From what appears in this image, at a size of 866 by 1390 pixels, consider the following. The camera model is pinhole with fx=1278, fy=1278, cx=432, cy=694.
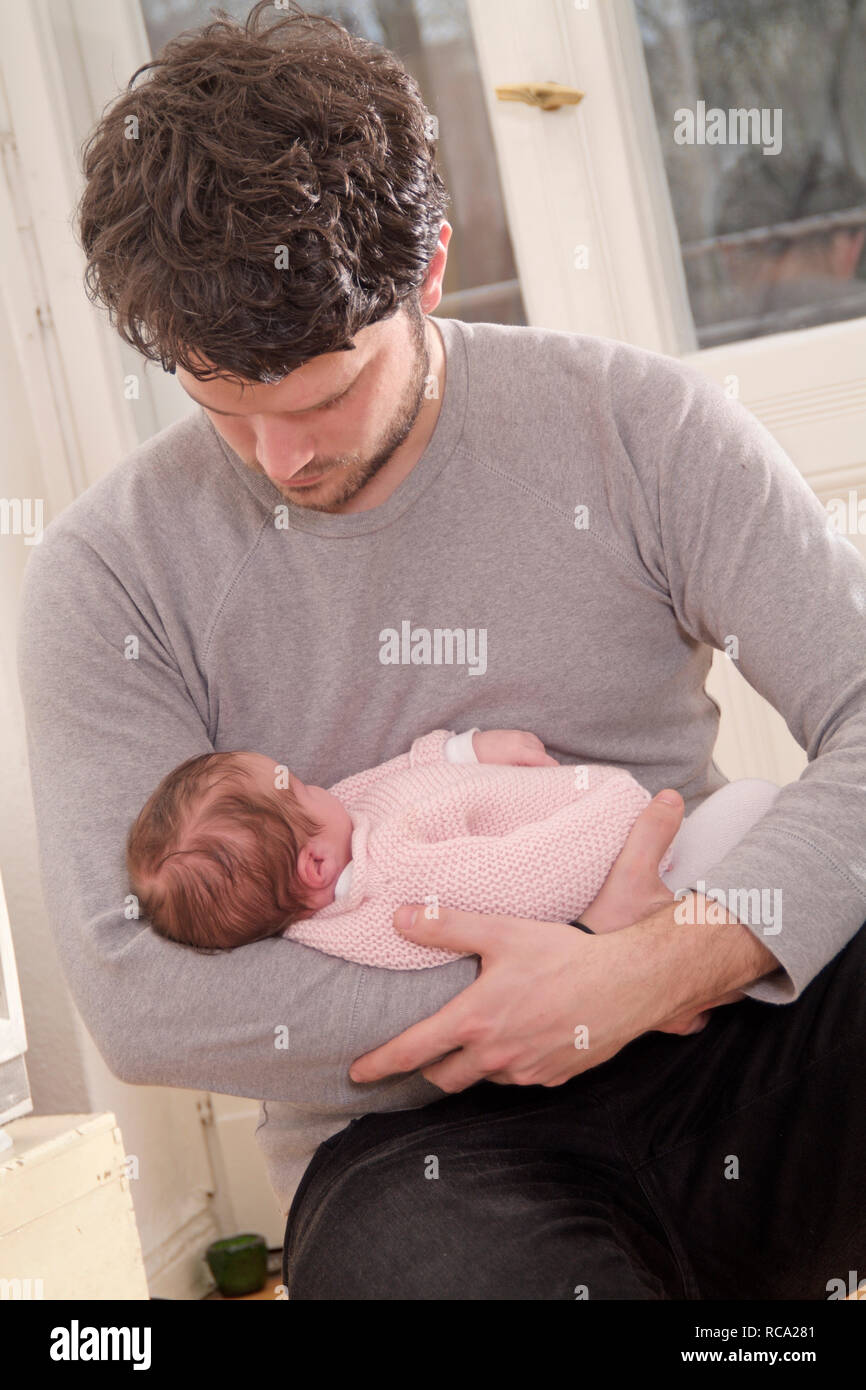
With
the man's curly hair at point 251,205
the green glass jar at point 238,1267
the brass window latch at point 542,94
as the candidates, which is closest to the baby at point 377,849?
the man's curly hair at point 251,205

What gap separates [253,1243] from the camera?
6.95 ft

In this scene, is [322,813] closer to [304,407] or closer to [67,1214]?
[304,407]

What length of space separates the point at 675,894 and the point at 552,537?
15.4 inches

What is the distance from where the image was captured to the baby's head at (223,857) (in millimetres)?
1176

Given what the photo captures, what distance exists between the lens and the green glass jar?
209 cm

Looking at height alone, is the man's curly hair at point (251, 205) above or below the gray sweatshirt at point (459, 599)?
above

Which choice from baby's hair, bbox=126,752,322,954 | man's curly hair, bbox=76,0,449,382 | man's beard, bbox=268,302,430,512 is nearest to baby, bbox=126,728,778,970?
baby's hair, bbox=126,752,322,954

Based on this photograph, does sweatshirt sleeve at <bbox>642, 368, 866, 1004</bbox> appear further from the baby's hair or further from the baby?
the baby's hair

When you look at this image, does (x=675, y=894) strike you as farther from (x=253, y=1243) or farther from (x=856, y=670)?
(x=253, y=1243)

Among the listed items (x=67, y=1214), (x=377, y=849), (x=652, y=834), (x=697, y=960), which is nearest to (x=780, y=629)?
(x=652, y=834)

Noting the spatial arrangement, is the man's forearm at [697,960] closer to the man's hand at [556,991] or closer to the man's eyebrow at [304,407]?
the man's hand at [556,991]

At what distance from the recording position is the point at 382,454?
51.4 inches

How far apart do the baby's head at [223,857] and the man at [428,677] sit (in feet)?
0.10
